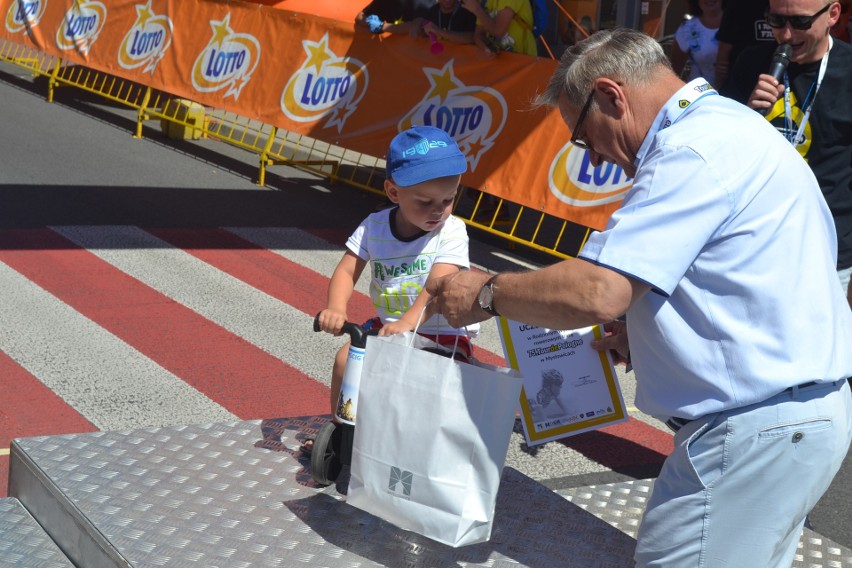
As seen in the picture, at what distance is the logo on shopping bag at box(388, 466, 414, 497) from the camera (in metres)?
2.60

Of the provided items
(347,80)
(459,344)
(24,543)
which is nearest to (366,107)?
(347,80)

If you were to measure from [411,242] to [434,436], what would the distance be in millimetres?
1413

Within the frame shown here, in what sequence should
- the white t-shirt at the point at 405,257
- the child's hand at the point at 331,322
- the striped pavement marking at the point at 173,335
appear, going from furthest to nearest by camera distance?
the striped pavement marking at the point at 173,335 → the white t-shirt at the point at 405,257 → the child's hand at the point at 331,322

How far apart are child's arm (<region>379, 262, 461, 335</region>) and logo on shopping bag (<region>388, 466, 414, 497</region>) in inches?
17.2

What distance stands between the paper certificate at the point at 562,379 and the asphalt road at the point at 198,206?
0.52 meters

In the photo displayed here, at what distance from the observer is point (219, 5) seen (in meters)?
11.9

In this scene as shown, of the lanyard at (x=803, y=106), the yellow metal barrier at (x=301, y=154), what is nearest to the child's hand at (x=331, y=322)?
the lanyard at (x=803, y=106)

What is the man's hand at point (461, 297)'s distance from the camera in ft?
8.15

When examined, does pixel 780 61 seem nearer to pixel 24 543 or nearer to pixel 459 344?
pixel 459 344

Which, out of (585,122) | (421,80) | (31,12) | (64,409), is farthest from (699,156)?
(31,12)

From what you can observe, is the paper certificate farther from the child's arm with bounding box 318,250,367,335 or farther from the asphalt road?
the child's arm with bounding box 318,250,367,335

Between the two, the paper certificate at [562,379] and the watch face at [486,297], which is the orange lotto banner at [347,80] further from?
the watch face at [486,297]

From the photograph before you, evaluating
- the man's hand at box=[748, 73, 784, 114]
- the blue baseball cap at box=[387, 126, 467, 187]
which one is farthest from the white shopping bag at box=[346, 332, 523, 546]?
the man's hand at box=[748, 73, 784, 114]

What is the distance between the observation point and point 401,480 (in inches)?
103
